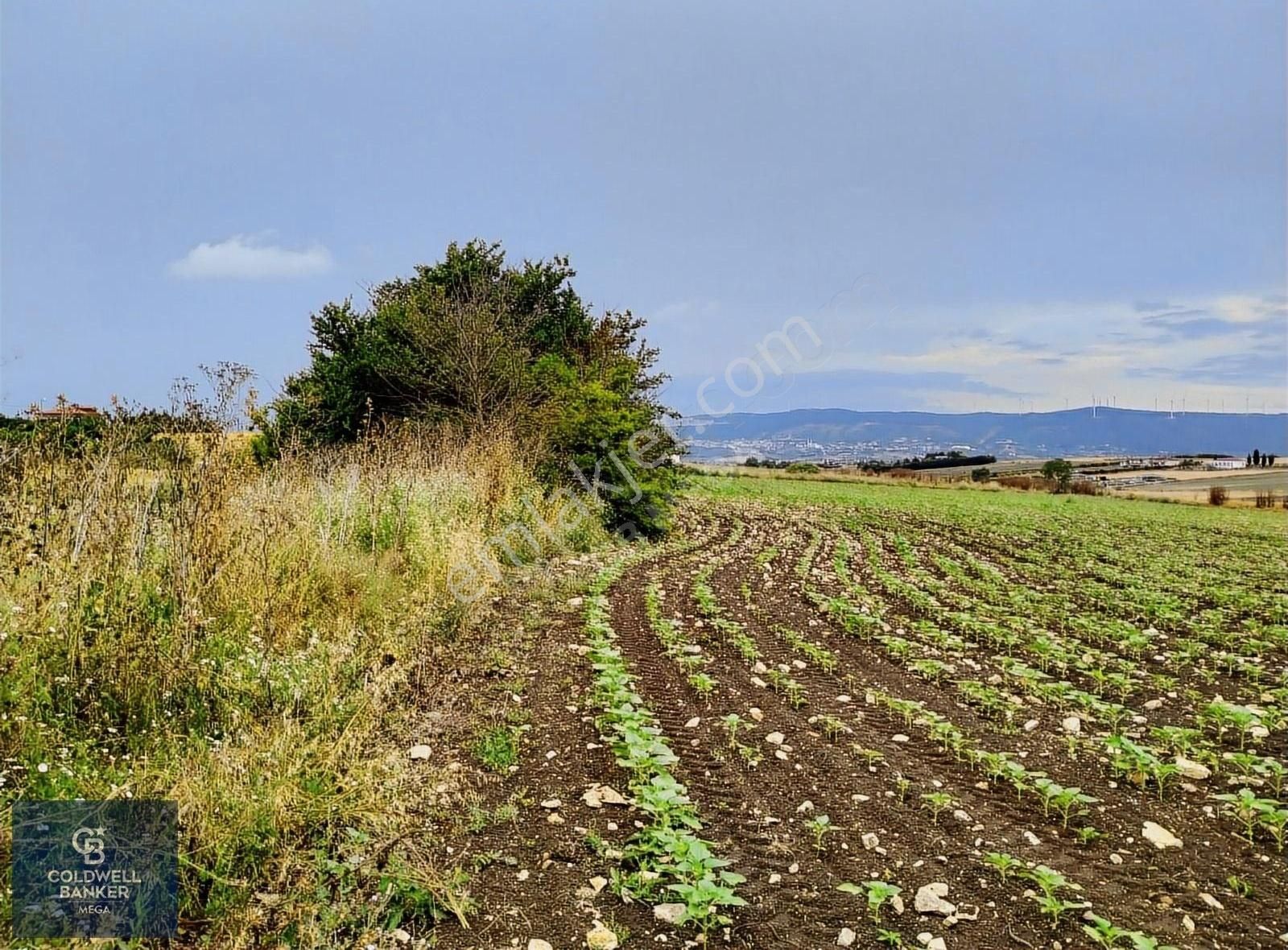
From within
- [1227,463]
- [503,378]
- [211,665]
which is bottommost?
[211,665]

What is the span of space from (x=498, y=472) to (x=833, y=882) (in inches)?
383

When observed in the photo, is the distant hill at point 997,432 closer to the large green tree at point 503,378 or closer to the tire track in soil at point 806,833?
Result: the large green tree at point 503,378

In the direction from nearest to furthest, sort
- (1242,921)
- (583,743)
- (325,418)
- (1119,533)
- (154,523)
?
(1242,921) → (583,743) → (154,523) → (1119,533) → (325,418)

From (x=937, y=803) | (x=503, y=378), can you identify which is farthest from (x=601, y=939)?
(x=503, y=378)

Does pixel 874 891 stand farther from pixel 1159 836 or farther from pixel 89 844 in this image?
pixel 89 844

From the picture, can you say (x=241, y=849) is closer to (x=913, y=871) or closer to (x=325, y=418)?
(x=913, y=871)

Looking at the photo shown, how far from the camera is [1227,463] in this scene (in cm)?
6203

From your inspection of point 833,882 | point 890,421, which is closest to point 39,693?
point 833,882

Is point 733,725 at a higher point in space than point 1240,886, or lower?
higher

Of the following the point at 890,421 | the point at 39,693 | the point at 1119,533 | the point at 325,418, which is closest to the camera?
the point at 39,693

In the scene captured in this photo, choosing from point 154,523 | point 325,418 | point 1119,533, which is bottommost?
point 1119,533

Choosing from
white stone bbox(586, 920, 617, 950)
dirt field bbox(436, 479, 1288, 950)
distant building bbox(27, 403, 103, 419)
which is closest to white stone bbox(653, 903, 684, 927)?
dirt field bbox(436, 479, 1288, 950)

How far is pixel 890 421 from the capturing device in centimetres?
7931

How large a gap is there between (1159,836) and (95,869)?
483cm
